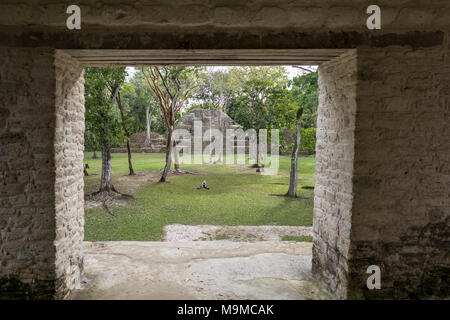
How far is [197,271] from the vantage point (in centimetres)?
452

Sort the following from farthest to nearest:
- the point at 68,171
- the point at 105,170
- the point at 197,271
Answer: the point at 105,170
the point at 197,271
the point at 68,171

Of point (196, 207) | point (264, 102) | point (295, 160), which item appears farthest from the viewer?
point (264, 102)

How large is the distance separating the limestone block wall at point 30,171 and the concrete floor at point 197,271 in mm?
694

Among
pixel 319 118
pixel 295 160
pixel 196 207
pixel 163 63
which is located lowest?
pixel 196 207

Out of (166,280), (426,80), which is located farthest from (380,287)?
(166,280)

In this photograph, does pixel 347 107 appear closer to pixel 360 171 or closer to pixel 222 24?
pixel 360 171

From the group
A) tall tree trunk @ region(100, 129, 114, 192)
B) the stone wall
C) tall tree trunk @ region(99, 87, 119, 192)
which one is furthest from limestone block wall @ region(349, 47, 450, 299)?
tall tree trunk @ region(100, 129, 114, 192)

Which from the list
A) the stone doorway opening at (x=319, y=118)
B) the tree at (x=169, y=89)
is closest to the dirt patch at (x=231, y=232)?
the stone doorway opening at (x=319, y=118)

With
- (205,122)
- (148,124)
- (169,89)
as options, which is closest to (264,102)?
(169,89)

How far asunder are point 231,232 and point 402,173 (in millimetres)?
5382

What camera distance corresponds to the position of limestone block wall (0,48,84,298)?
3291 mm

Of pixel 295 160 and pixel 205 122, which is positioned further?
pixel 205 122

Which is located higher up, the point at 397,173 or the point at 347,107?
the point at 347,107
